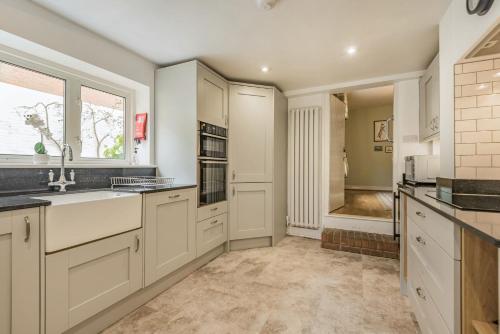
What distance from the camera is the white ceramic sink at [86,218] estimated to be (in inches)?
47.4

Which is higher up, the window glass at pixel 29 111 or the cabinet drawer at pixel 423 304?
the window glass at pixel 29 111

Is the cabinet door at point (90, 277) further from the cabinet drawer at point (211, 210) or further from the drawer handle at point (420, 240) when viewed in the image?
the drawer handle at point (420, 240)

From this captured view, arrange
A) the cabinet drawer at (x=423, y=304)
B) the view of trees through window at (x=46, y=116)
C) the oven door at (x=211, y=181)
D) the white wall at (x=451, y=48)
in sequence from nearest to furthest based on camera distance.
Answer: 1. the cabinet drawer at (x=423, y=304)
2. the white wall at (x=451, y=48)
3. the view of trees through window at (x=46, y=116)
4. the oven door at (x=211, y=181)

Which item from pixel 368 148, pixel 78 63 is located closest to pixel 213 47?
pixel 78 63

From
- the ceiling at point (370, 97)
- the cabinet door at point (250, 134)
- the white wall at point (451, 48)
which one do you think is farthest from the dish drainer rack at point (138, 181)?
the ceiling at point (370, 97)

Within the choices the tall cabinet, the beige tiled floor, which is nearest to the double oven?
the tall cabinet

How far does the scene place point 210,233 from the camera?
8.26 ft

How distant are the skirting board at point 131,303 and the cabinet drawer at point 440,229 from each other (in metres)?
1.89

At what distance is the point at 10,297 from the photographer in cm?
106

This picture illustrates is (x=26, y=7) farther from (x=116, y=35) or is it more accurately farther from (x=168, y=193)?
(x=168, y=193)

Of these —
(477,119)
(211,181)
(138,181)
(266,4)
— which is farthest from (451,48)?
(138,181)

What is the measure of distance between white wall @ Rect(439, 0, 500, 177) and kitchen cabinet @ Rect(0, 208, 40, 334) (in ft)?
8.12

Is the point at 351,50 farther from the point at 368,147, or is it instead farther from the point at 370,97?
the point at 368,147

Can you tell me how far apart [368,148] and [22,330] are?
7.31 m
